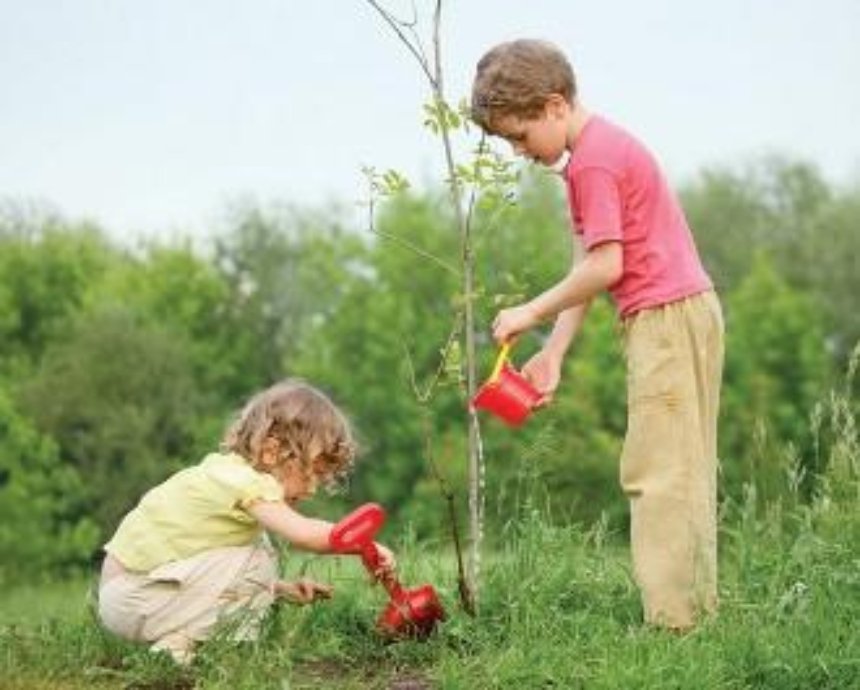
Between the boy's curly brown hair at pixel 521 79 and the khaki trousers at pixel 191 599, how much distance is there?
1314 millimetres

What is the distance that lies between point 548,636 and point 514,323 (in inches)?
31.7

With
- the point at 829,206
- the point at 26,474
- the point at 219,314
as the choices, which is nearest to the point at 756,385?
the point at 829,206

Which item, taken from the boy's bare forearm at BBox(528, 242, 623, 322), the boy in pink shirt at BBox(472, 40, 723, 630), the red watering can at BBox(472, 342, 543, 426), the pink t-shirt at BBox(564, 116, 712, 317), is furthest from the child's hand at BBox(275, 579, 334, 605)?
the pink t-shirt at BBox(564, 116, 712, 317)

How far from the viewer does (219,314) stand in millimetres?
37500

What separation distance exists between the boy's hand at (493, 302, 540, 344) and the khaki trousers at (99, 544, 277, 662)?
86 centimetres

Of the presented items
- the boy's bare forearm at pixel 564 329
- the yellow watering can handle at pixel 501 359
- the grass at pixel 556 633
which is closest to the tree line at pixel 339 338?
the grass at pixel 556 633

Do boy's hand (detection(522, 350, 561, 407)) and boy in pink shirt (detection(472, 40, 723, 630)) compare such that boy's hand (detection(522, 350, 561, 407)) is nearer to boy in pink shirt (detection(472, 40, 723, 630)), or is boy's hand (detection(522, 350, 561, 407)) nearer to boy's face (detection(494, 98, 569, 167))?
boy in pink shirt (detection(472, 40, 723, 630))

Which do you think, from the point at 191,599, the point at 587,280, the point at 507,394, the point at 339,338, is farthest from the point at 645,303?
the point at 339,338

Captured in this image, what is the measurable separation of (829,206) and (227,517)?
3291cm

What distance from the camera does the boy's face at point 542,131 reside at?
433cm

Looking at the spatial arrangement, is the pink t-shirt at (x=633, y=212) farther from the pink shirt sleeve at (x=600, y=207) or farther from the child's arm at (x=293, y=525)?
the child's arm at (x=293, y=525)

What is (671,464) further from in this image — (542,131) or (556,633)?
(542,131)

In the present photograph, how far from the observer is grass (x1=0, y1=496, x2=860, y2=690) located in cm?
393

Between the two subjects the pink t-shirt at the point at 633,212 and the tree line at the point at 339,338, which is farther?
the tree line at the point at 339,338
